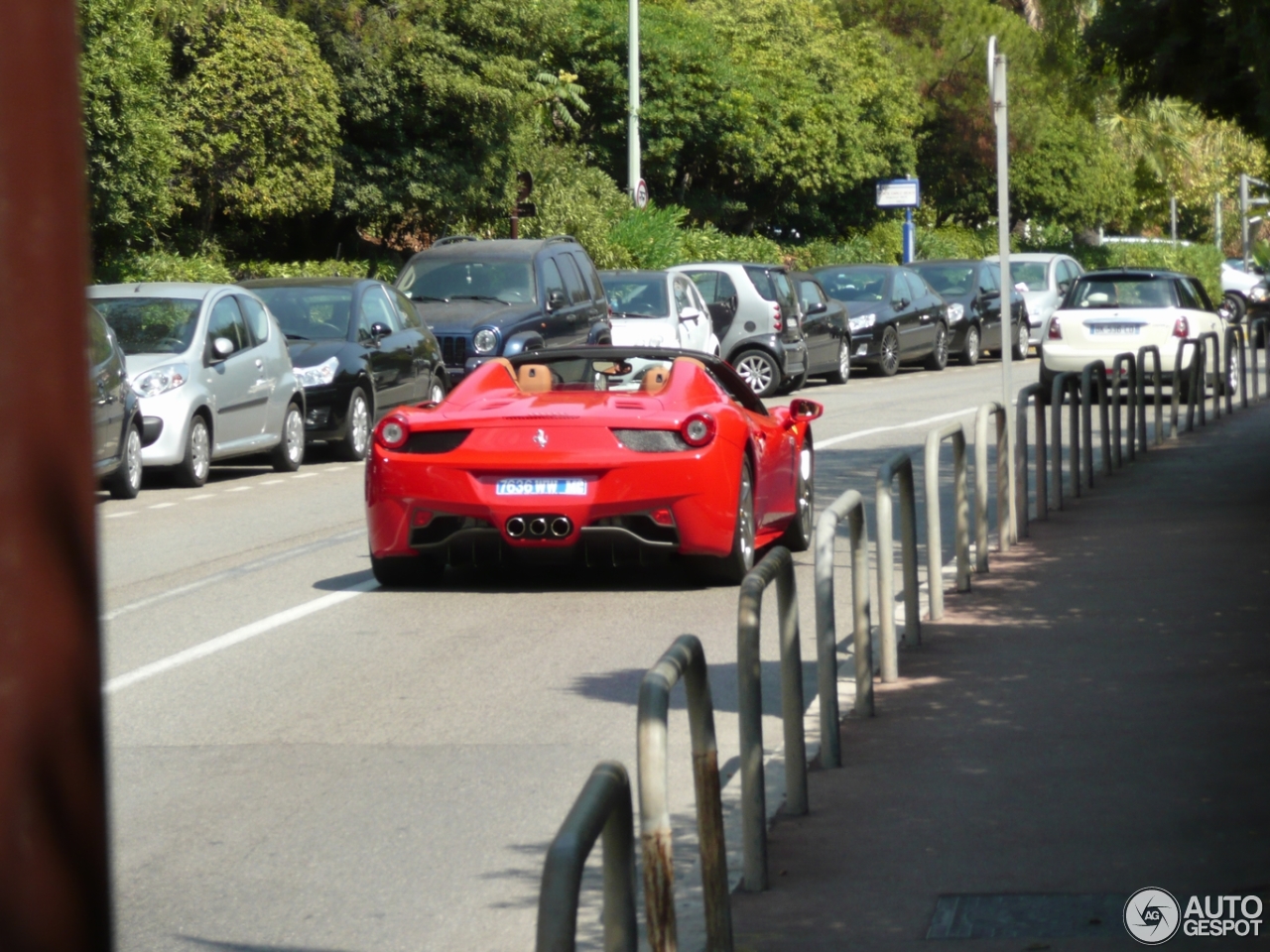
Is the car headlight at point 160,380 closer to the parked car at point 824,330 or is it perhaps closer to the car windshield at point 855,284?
the parked car at point 824,330

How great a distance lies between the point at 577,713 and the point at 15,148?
6.33m

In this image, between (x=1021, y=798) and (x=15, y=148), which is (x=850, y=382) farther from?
(x=15, y=148)

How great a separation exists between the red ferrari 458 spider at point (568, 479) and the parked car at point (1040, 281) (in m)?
28.7

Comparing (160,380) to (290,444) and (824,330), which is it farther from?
(824,330)

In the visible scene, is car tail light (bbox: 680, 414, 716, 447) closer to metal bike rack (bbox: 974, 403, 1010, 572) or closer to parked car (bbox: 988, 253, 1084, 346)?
metal bike rack (bbox: 974, 403, 1010, 572)

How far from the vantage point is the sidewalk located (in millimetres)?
5016

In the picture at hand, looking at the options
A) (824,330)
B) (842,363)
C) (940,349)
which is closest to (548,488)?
(824,330)

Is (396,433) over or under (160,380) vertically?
under

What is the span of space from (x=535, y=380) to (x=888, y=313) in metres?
21.8

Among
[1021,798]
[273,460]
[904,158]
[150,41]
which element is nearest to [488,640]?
[1021,798]

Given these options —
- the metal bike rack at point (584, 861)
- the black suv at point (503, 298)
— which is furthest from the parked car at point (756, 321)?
the metal bike rack at point (584, 861)

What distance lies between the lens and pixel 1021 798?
6016 millimetres

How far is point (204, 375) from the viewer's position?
1706cm

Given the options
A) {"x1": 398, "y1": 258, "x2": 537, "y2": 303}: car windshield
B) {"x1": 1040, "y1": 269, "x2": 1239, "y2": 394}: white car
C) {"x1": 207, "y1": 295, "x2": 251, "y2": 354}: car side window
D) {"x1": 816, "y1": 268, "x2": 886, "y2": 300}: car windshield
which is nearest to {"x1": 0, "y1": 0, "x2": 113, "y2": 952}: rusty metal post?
{"x1": 207, "y1": 295, "x2": 251, "y2": 354}: car side window
